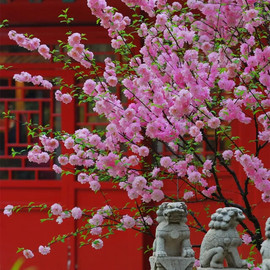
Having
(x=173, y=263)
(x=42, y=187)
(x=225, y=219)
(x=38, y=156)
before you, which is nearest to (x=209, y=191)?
(x=173, y=263)

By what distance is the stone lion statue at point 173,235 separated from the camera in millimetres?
6531

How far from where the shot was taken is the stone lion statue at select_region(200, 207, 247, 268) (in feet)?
19.9

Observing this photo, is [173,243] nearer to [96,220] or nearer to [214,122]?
[214,122]

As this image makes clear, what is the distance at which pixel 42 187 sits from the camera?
9992 millimetres

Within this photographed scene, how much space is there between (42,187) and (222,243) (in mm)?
4262

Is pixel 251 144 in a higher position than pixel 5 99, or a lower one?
lower

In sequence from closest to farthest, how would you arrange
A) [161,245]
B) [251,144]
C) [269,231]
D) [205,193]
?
1. [269,231]
2. [161,245]
3. [205,193]
4. [251,144]

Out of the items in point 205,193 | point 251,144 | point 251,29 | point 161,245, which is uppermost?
point 251,29

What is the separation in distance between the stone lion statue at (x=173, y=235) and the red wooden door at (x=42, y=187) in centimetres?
311

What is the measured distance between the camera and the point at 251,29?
24.4ft

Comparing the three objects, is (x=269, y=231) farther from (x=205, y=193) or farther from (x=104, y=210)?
(x=104, y=210)

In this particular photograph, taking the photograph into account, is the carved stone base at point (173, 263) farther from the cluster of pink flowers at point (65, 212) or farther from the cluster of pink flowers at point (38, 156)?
the cluster of pink flowers at point (38, 156)

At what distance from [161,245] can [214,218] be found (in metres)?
0.60

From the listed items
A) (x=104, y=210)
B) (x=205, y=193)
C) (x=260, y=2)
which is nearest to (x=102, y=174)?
(x=104, y=210)
